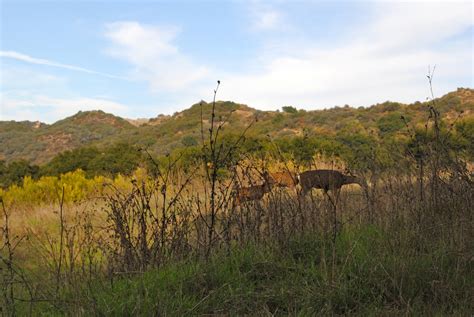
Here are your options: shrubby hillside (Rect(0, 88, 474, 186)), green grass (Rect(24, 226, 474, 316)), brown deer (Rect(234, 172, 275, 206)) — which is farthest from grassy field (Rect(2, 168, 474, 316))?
shrubby hillside (Rect(0, 88, 474, 186))

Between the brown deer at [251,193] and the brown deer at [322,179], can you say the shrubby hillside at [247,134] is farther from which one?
the brown deer at [251,193]

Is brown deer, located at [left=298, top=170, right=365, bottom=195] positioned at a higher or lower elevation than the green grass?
higher

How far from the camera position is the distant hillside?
30861 mm

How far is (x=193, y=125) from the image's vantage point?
47.1 m

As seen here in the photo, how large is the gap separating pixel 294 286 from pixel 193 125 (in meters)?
44.6

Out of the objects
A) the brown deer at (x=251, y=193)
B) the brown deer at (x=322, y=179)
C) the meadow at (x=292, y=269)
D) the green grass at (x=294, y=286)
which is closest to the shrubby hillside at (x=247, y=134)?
the brown deer at (x=322, y=179)

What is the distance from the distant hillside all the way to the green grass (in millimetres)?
19814

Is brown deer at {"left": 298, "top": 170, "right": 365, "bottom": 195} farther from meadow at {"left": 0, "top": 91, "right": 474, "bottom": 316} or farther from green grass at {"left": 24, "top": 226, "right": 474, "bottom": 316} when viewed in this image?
green grass at {"left": 24, "top": 226, "right": 474, "bottom": 316}

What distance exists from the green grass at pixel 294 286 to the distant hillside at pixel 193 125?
19814 mm

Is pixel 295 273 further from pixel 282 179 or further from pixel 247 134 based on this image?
pixel 247 134

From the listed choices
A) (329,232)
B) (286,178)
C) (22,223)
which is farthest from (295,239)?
(22,223)

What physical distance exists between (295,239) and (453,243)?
1223mm

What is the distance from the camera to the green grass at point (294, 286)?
8.73ft

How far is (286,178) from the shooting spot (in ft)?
22.1
